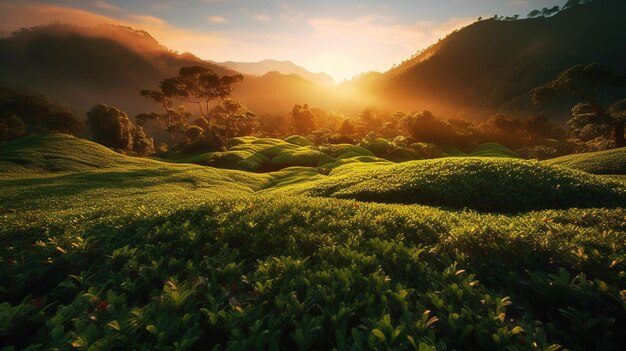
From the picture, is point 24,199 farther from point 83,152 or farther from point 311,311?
point 311,311

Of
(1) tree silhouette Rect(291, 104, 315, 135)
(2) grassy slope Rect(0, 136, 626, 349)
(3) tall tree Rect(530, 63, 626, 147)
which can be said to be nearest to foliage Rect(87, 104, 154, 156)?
(1) tree silhouette Rect(291, 104, 315, 135)

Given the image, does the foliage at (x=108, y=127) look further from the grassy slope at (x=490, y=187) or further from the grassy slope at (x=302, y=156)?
the grassy slope at (x=490, y=187)

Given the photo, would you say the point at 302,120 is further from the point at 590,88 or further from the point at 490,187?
the point at 490,187

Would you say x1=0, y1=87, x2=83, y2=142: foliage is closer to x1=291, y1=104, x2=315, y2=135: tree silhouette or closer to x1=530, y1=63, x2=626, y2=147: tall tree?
x1=291, y1=104, x2=315, y2=135: tree silhouette

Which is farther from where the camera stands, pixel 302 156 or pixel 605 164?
pixel 302 156

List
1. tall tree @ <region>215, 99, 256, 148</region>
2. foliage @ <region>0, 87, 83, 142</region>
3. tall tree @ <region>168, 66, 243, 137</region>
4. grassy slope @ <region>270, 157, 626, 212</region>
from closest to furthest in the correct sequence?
grassy slope @ <region>270, 157, 626, 212</region> → foliage @ <region>0, 87, 83, 142</region> → tall tree @ <region>168, 66, 243, 137</region> → tall tree @ <region>215, 99, 256, 148</region>

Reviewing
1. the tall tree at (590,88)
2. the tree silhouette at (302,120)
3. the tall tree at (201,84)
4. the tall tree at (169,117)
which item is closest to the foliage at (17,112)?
the tall tree at (201,84)

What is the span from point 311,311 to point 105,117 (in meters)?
77.3

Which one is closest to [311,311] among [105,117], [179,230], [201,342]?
[201,342]

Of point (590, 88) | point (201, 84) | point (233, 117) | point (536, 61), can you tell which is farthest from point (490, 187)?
point (536, 61)

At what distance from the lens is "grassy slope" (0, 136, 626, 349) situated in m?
3.46

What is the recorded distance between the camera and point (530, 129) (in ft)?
218

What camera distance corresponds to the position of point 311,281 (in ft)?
15.1

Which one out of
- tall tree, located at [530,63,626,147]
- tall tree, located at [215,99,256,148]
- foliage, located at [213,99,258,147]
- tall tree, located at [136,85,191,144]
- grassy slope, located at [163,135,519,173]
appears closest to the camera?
tall tree, located at [530,63,626,147]
